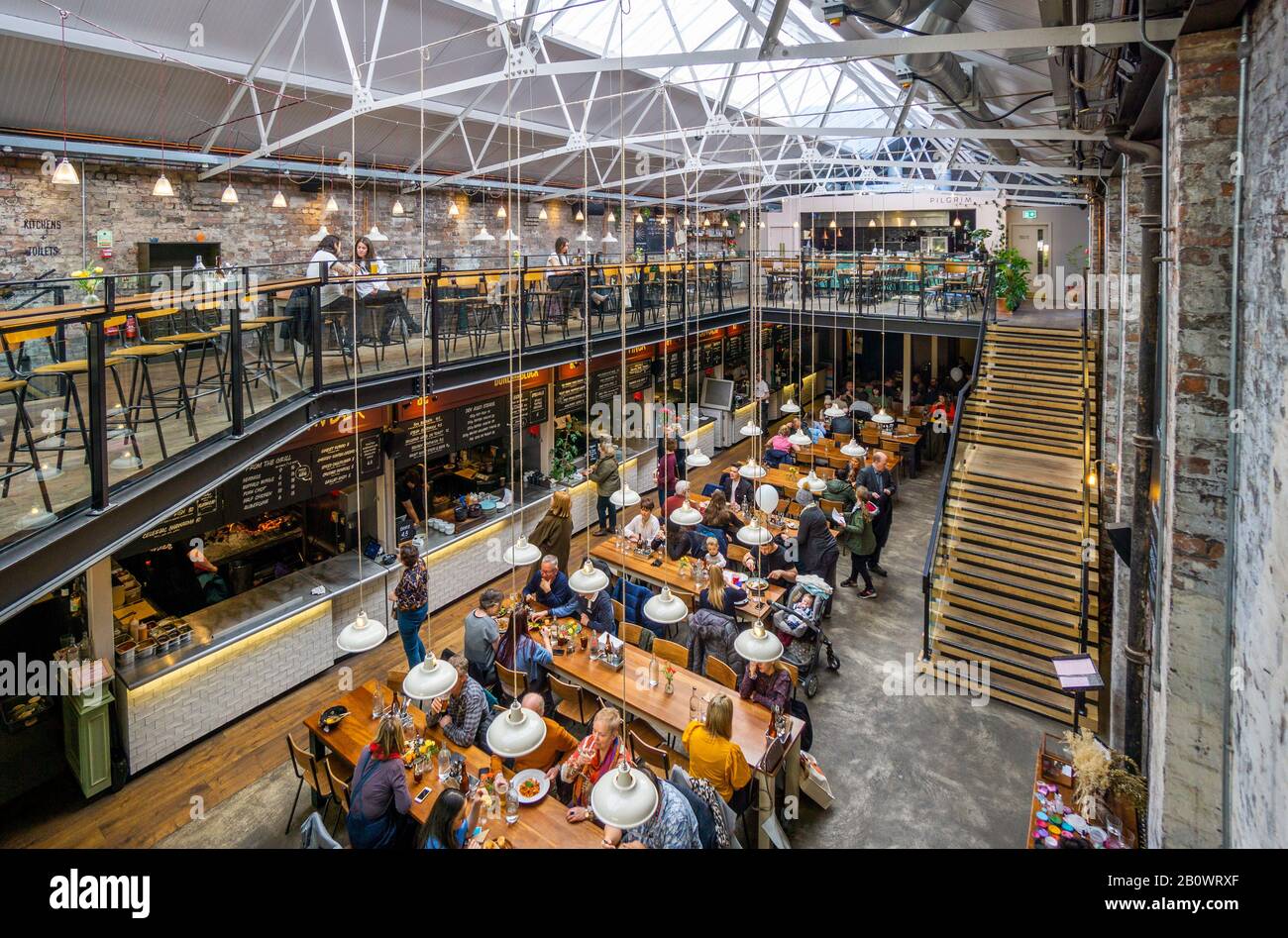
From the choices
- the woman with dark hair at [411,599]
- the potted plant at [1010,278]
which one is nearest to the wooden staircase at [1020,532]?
the potted plant at [1010,278]

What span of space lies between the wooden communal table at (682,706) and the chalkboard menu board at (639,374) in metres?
7.23

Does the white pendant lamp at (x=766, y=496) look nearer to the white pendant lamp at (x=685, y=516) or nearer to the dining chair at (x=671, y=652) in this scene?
the white pendant lamp at (x=685, y=516)

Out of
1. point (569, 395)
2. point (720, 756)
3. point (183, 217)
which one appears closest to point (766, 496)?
point (569, 395)

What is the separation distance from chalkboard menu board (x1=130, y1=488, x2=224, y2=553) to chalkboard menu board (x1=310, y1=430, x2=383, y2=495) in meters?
1.00

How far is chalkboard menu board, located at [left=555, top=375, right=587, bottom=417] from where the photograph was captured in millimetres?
10766

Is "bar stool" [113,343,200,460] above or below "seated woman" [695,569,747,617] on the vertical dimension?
above

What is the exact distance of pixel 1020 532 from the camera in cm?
893

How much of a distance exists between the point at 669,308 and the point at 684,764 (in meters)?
8.87

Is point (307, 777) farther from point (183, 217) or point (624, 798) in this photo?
point (183, 217)

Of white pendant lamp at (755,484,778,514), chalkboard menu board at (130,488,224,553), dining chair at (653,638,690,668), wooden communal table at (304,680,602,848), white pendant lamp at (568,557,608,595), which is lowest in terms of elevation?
wooden communal table at (304,680,602,848)

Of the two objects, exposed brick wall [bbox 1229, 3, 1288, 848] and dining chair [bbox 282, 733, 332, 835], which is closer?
exposed brick wall [bbox 1229, 3, 1288, 848]

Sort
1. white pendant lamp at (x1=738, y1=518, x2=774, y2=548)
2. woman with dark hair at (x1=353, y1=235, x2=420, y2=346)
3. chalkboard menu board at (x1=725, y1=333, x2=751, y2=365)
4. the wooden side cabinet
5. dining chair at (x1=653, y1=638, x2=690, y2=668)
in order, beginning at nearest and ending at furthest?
the wooden side cabinet
dining chair at (x1=653, y1=638, x2=690, y2=668)
white pendant lamp at (x1=738, y1=518, x2=774, y2=548)
woman with dark hair at (x1=353, y1=235, x2=420, y2=346)
chalkboard menu board at (x1=725, y1=333, x2=751, y2=365)

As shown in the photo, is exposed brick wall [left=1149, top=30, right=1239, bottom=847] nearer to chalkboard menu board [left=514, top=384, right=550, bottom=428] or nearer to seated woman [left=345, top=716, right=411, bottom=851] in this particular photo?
seated woman [left=345, top=716, right=411, bottom=851]

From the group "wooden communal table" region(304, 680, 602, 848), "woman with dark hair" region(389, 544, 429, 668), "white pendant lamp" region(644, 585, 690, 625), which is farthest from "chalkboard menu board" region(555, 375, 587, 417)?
"white pendant lamp" region(644, 585, 690, 625)
